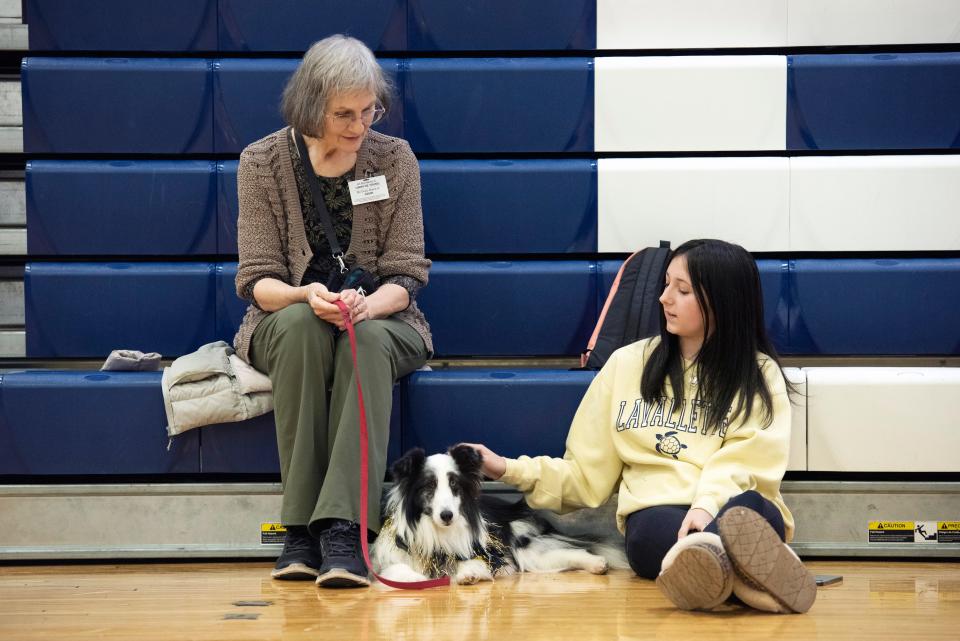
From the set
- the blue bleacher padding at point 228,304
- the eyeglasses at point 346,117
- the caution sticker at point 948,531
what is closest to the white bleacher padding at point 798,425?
the caution sticker at point 948,531

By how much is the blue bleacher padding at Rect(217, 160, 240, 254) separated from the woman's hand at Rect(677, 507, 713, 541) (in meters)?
1.59

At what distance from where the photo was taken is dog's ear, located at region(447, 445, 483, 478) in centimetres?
242

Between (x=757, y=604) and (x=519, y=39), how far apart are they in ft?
6.22

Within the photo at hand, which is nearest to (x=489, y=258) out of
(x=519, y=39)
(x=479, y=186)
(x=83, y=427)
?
(x=479, y=186)

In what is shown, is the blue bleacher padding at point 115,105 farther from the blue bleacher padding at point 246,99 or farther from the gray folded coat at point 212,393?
the gray folded coat at point 212,393

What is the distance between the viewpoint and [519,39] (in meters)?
3.31

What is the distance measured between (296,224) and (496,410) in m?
0.66

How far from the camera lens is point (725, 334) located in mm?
2418

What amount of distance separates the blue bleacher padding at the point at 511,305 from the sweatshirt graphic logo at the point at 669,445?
74 centimetres

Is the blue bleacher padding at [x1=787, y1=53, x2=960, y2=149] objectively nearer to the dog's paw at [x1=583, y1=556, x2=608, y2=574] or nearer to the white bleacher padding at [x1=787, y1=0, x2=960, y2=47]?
the white bleacher padding at [x1=787, y1=0, x2=960, y2=47]

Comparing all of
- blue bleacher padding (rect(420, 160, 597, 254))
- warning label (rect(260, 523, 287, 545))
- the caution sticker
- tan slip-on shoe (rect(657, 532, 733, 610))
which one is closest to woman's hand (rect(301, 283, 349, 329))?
warning label (rect(260, 523, 287, 545))

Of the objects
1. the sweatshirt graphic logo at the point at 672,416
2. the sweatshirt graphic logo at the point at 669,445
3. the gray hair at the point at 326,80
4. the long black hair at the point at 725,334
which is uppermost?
the gray hair at the point at 326,80

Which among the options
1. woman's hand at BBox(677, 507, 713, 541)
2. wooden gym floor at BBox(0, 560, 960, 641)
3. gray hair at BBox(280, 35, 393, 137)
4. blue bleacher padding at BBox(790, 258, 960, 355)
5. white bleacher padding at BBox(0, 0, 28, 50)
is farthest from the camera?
white bleacher padding at BBox(0, 0, 28, 50)

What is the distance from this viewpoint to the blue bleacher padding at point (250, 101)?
320 cm
